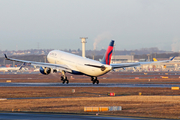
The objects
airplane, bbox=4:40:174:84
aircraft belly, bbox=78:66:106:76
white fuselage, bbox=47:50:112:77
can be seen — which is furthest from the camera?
white fuselage, bbox=47:50:112:77

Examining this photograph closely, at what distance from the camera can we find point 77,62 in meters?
70.6

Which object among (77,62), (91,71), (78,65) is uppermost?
(77,62)

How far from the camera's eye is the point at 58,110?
1223 inches

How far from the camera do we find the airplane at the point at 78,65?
64688 mm

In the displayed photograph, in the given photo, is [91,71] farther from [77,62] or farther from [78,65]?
[77,62]

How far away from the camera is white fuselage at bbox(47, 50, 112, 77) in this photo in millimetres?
65369

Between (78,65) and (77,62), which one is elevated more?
(77,62)

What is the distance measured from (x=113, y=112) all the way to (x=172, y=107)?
6.69m

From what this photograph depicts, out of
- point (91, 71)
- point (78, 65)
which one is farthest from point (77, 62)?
point (91, 71)

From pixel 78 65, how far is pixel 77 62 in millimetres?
753

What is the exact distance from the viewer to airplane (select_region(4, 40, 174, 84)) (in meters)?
64.7

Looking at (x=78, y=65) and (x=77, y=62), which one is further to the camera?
(x=77, y=62)

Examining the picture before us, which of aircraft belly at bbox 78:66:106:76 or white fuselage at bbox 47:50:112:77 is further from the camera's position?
white fuselage at bbox 47:50:112:77

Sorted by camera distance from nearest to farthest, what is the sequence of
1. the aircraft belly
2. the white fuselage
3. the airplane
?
the airplane → the aircraft belly → the white fuselage
